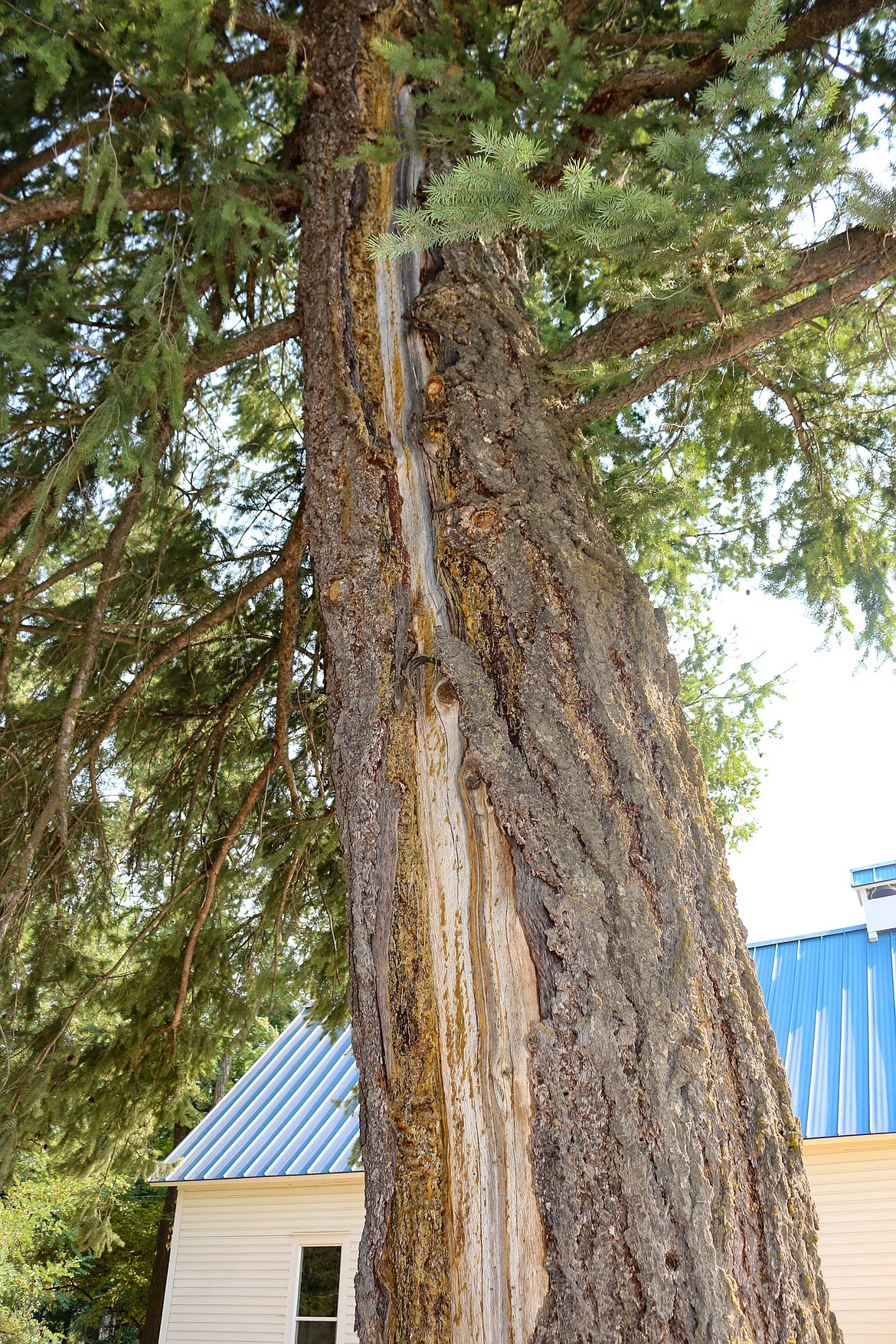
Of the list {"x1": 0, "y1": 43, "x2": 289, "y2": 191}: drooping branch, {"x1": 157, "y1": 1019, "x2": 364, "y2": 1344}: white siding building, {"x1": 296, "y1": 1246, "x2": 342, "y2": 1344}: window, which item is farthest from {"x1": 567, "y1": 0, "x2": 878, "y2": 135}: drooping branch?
{"x1": 296, "y1": 1246, "x2": 342, "y2": 1344}: window

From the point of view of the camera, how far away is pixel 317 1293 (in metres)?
9.28

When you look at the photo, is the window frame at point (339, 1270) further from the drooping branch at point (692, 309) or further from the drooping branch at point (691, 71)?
the drooping branch at point (691, 71)

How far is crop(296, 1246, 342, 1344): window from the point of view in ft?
29.8

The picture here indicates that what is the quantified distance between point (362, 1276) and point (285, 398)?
4.06 metres

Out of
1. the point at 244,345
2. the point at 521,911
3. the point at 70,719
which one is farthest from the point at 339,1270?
the point at 521,911

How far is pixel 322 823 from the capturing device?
420 cm

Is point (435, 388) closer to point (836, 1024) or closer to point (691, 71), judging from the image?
point (691, 71)

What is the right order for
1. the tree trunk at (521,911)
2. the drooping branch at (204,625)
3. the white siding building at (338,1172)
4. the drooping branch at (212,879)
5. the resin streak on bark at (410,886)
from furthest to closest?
1. the white siding building at (338,1172)
2. the drooping branch at (212,879)
3. the drooping branch at (204,625)
4. the resin streak on bark at (410,886)
5. the tree trunk at (521,911)

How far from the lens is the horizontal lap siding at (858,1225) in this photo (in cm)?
662

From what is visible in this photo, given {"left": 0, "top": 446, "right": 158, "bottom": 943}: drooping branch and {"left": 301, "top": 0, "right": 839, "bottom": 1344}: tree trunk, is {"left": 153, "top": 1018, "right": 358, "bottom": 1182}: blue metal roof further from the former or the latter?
{"left": 301, "top": 0, "right": 839, "bottom": 1344}: tree trunk

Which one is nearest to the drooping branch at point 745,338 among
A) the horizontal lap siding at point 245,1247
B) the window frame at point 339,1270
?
the horizontal lap siding at point 245,1247

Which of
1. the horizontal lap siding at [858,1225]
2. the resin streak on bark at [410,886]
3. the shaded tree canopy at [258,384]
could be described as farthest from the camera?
the horizontal lap siding at [858,1225]

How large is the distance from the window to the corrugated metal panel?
15.5 feet

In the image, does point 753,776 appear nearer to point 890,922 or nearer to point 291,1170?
point 890,922
